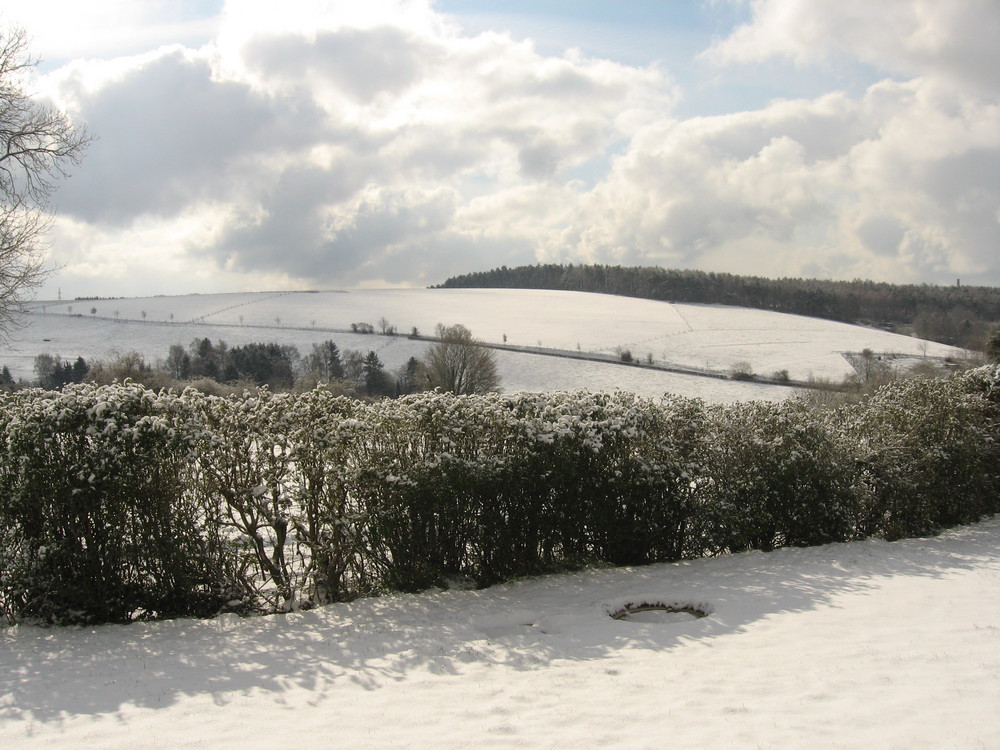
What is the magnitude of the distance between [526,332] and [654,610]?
70.7m

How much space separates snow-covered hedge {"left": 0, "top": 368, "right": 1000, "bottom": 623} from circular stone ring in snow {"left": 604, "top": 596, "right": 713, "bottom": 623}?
1.66m

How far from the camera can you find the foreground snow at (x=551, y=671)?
202 inches

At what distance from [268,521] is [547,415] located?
4.23 meters

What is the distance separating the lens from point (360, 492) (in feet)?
30.6

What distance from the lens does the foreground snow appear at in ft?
16.8

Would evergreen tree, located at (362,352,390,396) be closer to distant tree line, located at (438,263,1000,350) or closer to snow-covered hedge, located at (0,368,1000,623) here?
snow-covered hedge, located at (0,368,1000,623)

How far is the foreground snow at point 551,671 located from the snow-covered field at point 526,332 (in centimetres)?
4472

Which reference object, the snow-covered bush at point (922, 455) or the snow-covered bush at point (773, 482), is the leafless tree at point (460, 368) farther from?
the snow-covered bush at point (773, 482)

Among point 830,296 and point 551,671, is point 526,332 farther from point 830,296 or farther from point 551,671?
point 551,671

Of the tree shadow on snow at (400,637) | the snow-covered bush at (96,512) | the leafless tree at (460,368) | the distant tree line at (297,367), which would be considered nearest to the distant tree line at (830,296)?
the distant tree line at (297,367)

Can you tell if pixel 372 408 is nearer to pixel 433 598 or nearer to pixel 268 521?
pixel 268 521

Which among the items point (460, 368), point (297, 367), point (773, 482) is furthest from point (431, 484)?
point (297, 367)

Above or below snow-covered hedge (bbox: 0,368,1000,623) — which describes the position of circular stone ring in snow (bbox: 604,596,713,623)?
below

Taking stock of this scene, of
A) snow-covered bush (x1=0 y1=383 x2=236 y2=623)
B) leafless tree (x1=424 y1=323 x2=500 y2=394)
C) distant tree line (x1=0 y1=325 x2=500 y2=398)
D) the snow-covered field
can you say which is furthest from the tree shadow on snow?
the snow-covered field
